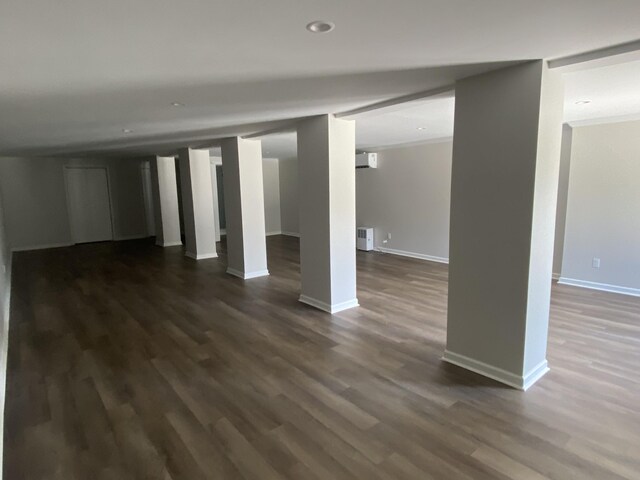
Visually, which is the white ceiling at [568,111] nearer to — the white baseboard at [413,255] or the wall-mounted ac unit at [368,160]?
the wall-mounted ac unit at [368,160]

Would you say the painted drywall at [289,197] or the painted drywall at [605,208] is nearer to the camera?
the painted drywall at [605,208]

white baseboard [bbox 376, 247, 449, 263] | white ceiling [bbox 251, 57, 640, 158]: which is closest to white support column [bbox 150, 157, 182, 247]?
white ceiling [bbox 251, 57, 640, 158]

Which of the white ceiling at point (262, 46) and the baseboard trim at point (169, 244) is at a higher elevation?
the white ceiling at point (262, 46)

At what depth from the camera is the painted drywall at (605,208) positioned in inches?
180

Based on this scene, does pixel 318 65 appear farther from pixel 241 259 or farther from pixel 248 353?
pixel 241 259

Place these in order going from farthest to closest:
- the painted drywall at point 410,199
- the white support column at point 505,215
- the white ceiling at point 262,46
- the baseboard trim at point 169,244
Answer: the baseboard trim at point 169,244 < the painted drywall at point 410,199 < the white support column at point 505,215 < the white ceiling at point 262,46

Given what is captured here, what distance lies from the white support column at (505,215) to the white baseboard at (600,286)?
9.65ft

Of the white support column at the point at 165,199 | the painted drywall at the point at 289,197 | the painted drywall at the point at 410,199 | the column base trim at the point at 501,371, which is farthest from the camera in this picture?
the painted drywall at the point at 289,197

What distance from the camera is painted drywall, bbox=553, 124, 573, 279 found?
16.8 ft

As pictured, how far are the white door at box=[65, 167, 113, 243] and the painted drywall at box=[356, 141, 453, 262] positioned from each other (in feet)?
22.2

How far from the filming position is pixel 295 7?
142cm

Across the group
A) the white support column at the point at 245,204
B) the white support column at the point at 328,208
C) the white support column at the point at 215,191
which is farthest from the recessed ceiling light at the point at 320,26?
the white support column at the point at 215,191

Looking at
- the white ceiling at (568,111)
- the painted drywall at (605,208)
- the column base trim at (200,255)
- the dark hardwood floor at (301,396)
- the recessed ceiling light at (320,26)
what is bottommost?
the dark hardwood floor at (301,396)

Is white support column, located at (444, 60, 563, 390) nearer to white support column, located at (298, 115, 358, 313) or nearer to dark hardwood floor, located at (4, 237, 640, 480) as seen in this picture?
dark hardwood floor, located at (4, 237, 640, 480)
